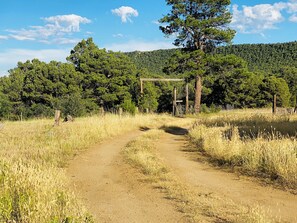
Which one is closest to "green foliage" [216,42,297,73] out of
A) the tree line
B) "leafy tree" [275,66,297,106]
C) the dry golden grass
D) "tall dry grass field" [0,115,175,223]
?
"leafy tree" [275,66,297,106]

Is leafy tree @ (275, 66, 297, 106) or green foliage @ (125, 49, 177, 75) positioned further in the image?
green foliage @ (125, 49, 177, 75)

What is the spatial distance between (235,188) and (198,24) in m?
26.3

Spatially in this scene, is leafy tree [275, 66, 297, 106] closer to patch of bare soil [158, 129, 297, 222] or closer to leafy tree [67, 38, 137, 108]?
leafy tree [67, 38, 137, 108]

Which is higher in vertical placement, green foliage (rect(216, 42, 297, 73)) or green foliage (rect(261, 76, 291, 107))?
green foliage (rect(216, 42, 297, 73))

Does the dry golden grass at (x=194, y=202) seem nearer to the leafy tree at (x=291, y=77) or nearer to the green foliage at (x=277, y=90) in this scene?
the green foliage at (x=277, y=90)

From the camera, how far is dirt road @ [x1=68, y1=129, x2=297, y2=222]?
536cm

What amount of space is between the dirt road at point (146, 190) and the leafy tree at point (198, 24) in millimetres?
23019

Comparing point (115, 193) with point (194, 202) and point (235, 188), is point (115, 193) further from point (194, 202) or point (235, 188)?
point (235, 188)

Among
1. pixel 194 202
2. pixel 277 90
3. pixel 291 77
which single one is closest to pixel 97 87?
pixel 277 90

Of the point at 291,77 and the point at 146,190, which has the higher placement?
the point at 291,77

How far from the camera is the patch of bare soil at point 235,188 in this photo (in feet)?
18.1

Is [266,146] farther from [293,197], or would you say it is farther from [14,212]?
[14,212]

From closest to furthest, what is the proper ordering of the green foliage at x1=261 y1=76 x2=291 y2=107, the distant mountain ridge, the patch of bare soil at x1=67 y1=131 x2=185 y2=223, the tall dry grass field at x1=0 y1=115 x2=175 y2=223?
the tall dry grass field at x1=0 y1=115 x2=175 y2=223, the patch of bare soil at x1=67 y1=131 x2=185 y2=223, the green foliage at x1=261 y1=76 x2=291 y2=107, the distant mountain ridge

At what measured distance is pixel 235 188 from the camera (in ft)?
22.7
